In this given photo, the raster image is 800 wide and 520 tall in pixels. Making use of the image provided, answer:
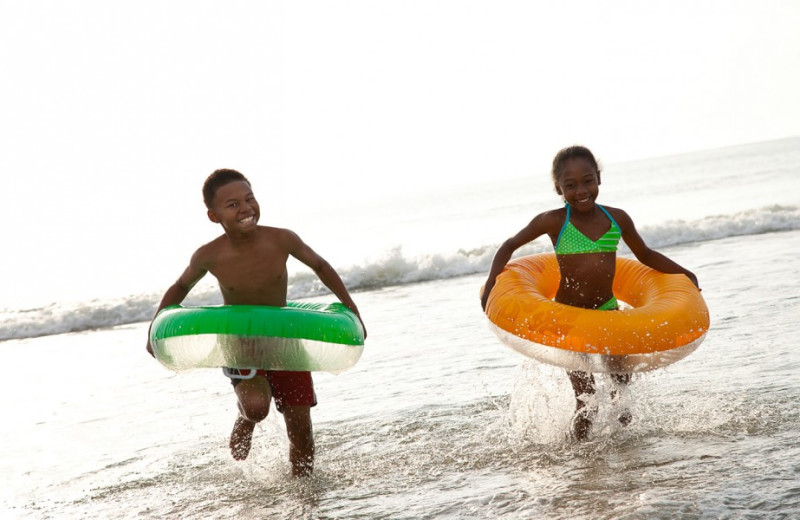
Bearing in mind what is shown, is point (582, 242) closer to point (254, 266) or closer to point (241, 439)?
point (254, 266)

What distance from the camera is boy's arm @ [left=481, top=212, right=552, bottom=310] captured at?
15.9ft

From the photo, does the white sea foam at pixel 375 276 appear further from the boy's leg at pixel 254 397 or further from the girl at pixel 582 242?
the boy's leg at pixel 254 397

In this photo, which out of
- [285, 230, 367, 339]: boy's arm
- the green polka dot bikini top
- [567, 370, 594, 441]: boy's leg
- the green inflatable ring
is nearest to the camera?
the green inflatable ring

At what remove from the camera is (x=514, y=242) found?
486 centimetres

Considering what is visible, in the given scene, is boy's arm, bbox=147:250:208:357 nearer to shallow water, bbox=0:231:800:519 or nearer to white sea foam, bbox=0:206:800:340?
shallow water, bbox=0:231:800:519

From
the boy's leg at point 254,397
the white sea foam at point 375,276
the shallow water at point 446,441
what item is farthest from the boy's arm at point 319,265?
the white sea foam at point 375,276

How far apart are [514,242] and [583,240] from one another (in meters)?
0.42

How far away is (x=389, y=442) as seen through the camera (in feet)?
16.9

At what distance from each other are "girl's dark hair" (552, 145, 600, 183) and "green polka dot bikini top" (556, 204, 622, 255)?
230 millimetres

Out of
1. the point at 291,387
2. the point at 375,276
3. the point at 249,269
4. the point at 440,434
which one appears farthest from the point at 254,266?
the point at 375,276

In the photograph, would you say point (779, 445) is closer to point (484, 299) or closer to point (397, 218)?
point (484, 299)

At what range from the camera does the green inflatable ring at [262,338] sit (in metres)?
4.23

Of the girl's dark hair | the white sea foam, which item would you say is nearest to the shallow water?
the girl's dark hair

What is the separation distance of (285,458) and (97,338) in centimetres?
871
